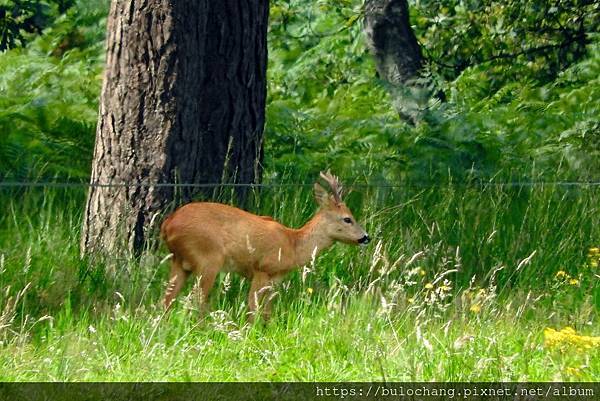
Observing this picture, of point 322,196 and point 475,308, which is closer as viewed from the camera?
point 475,308

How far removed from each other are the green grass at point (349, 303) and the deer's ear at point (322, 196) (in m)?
0.45

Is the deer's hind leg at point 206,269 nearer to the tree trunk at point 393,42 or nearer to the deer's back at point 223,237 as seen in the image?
the deer's back at point 223,237

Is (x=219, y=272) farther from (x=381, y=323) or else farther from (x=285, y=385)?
(x=285, y=385)

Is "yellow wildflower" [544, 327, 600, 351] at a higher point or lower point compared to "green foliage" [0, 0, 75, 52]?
lower

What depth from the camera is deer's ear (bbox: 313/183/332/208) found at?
28.2ft

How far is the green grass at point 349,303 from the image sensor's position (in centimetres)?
657

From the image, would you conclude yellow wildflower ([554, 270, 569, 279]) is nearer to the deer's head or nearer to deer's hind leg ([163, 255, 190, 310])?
the deer's head

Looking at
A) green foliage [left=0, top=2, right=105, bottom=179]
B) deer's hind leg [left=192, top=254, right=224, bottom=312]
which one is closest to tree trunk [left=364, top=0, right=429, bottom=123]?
green foliage [left=0, top=2, right=105, bottom=179]


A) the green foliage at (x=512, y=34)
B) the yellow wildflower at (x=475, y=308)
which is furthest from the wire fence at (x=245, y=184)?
the green foliage at (x=512, y=34)

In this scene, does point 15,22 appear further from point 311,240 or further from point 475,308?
point 475,308

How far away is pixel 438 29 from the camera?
15.0 m

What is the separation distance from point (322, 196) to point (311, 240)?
0.31 meters

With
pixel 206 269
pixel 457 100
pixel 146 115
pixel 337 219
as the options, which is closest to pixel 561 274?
pixel 337 219

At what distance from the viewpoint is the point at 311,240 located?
8539 mm
